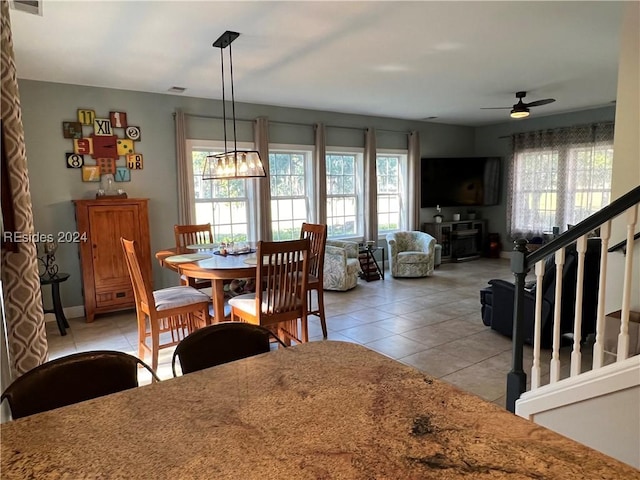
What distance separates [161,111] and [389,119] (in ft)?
12.8

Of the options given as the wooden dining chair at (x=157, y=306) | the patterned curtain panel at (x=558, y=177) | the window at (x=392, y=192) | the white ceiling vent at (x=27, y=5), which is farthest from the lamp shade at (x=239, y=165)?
the patterned curtain panel at (x=558, y=177)

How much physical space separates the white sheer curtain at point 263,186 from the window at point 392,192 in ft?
7.95

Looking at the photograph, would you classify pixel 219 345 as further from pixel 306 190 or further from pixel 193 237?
pixel 306 190

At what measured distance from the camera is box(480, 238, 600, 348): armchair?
331 centimetres

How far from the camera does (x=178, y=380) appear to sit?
120cm

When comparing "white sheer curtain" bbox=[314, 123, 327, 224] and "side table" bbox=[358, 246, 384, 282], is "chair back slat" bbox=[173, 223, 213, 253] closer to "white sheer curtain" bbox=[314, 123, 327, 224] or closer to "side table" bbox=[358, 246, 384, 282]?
"white sheer curtain" bbox=[314, 123, 327, 224]

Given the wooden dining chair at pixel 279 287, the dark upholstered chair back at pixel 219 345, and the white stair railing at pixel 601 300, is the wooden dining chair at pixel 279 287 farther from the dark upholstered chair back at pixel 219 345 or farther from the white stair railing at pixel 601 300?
the white stair railing at pixel 601 300

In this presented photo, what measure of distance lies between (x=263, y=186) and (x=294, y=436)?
16.7ft

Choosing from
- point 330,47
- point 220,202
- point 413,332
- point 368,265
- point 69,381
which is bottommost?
point 413,332

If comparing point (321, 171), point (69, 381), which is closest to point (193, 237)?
point (321, 171)

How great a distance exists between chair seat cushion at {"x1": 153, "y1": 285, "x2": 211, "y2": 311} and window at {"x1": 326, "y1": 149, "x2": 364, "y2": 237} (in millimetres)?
3669

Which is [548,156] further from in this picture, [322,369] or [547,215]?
[322,369]

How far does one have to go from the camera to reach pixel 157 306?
10.5ft

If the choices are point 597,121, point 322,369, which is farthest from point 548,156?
point 322,369
